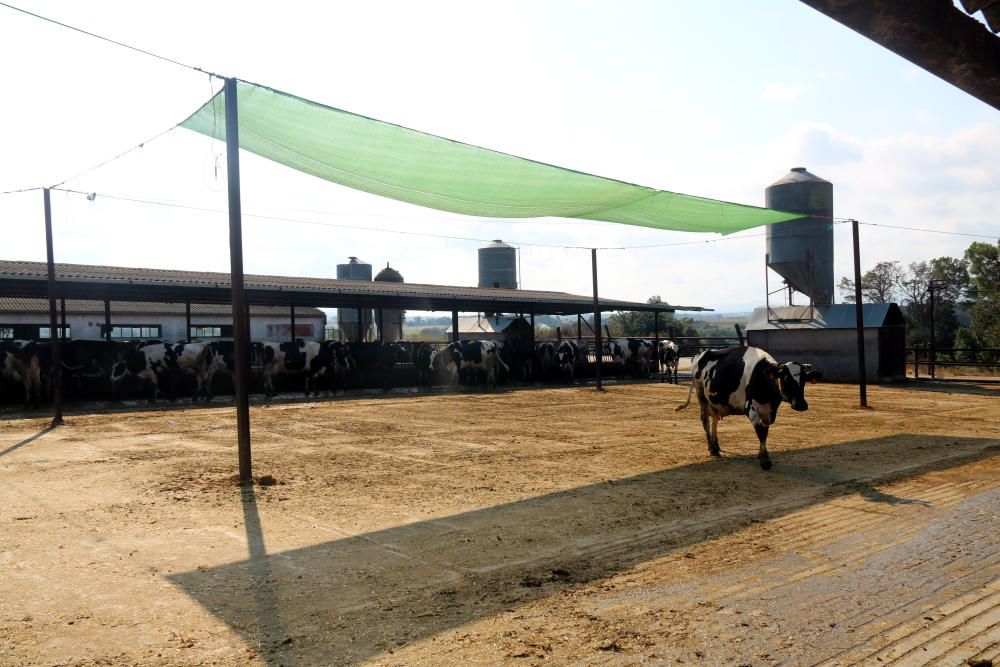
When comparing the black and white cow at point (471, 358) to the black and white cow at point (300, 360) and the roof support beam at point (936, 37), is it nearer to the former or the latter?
the black and white cow at point (300, 360)

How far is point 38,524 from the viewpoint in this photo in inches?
214

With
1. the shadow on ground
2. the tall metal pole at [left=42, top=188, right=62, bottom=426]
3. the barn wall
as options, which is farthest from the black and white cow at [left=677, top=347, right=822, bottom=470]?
the barn wall

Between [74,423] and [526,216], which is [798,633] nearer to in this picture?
[526,216]

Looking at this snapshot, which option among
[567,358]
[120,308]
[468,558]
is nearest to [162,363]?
[567,358]

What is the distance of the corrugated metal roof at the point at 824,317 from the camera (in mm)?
21516

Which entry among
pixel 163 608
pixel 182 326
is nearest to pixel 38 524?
pixel 163 608

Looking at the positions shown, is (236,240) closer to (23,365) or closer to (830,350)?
(23,365)

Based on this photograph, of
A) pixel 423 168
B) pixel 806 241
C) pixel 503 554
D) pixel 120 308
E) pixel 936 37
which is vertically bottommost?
pixel 503 554

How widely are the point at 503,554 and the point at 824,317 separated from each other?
21.3 m

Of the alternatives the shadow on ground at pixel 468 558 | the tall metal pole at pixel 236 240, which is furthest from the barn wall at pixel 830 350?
the tall metal pole at pixel 236 240

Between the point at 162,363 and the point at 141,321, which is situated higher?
the point at 141,321

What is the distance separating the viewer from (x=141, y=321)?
35281mm

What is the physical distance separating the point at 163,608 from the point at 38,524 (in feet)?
8.06

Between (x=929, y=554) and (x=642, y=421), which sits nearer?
(x=929, y=554)
